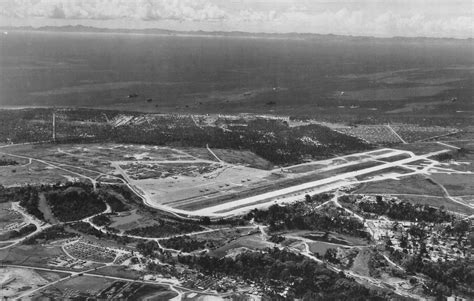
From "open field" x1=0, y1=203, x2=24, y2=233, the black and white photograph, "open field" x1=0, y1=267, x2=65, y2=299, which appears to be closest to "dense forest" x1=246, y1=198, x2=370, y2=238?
the black and white photograph

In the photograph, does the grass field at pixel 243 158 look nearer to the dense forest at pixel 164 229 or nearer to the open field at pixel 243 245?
the dense forest at pixel 164 229

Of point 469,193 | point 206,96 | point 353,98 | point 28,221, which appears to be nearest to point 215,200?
point 28,221

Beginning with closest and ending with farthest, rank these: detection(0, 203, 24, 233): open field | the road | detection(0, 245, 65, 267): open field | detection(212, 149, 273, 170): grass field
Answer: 1. the road
2. detection(0, 245, 65, 267): open field
3. detection(0, 203, 24, 233): open field
4. detection(212, 149, 273, 170): grass field

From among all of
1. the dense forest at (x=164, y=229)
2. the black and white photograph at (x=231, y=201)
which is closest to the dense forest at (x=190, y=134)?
the black and white photograph at (x=231, y=201)

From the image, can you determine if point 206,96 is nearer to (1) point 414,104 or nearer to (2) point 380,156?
(1) point 414,104

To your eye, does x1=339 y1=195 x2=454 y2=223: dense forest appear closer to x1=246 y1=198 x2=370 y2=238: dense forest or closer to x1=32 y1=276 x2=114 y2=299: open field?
x1=246 y1=198 x2=370 y2=238: dense forest

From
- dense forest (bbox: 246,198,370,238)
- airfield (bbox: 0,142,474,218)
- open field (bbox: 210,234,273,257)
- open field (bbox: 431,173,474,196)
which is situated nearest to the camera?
open field (bbox: 210,234,273,257)

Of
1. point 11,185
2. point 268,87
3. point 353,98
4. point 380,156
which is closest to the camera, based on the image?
point 11,185

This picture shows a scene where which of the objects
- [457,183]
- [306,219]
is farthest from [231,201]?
[457,183]

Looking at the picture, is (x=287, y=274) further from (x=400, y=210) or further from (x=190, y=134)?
(x=190, y=134)
